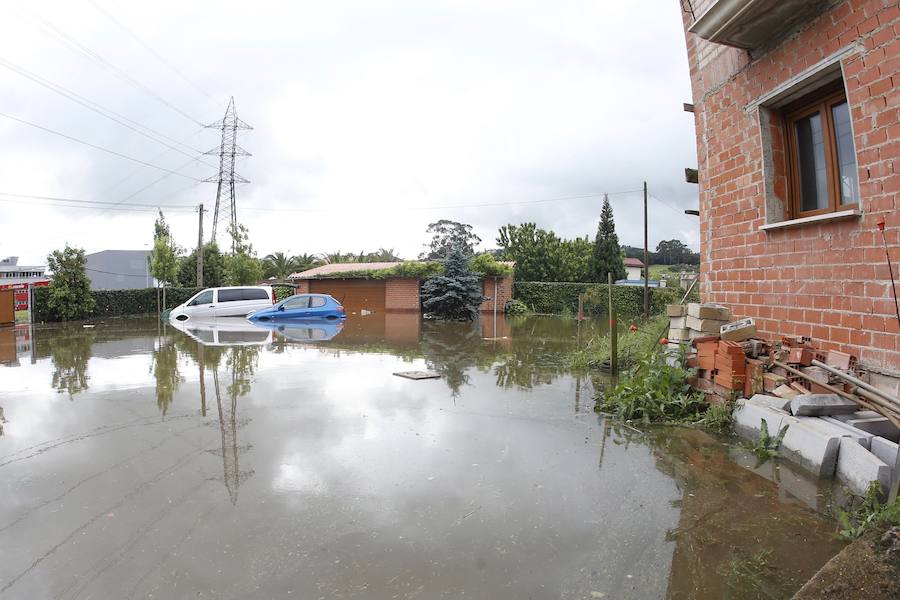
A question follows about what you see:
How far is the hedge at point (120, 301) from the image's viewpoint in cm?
2338

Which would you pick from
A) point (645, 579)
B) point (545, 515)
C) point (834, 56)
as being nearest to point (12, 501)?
point (545, 515)

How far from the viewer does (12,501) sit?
4156mm

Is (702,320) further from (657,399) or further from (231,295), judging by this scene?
(231,295)

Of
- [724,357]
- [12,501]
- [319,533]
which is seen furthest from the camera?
[724,357]

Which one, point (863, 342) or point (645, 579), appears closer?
point (645, 579)

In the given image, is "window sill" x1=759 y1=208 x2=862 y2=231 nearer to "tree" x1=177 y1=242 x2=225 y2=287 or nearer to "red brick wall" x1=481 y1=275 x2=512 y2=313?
"red brick wall" x1=481 y1=275 x2=512 y2=313

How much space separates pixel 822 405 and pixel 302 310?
784 inches

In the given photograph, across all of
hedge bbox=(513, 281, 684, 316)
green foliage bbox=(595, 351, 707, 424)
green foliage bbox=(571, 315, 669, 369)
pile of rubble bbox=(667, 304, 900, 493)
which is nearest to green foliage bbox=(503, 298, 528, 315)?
hedge bbox=(513, 281, 684, 316)

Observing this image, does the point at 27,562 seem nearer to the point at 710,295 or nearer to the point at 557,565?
the point at 557,565

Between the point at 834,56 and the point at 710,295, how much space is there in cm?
304

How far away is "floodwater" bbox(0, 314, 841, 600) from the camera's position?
3.08m

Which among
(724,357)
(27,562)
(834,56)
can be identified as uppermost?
(834,56)

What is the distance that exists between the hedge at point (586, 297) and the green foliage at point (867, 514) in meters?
24.7

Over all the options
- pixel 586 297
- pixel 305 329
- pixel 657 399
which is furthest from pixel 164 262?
pixel 657 399
